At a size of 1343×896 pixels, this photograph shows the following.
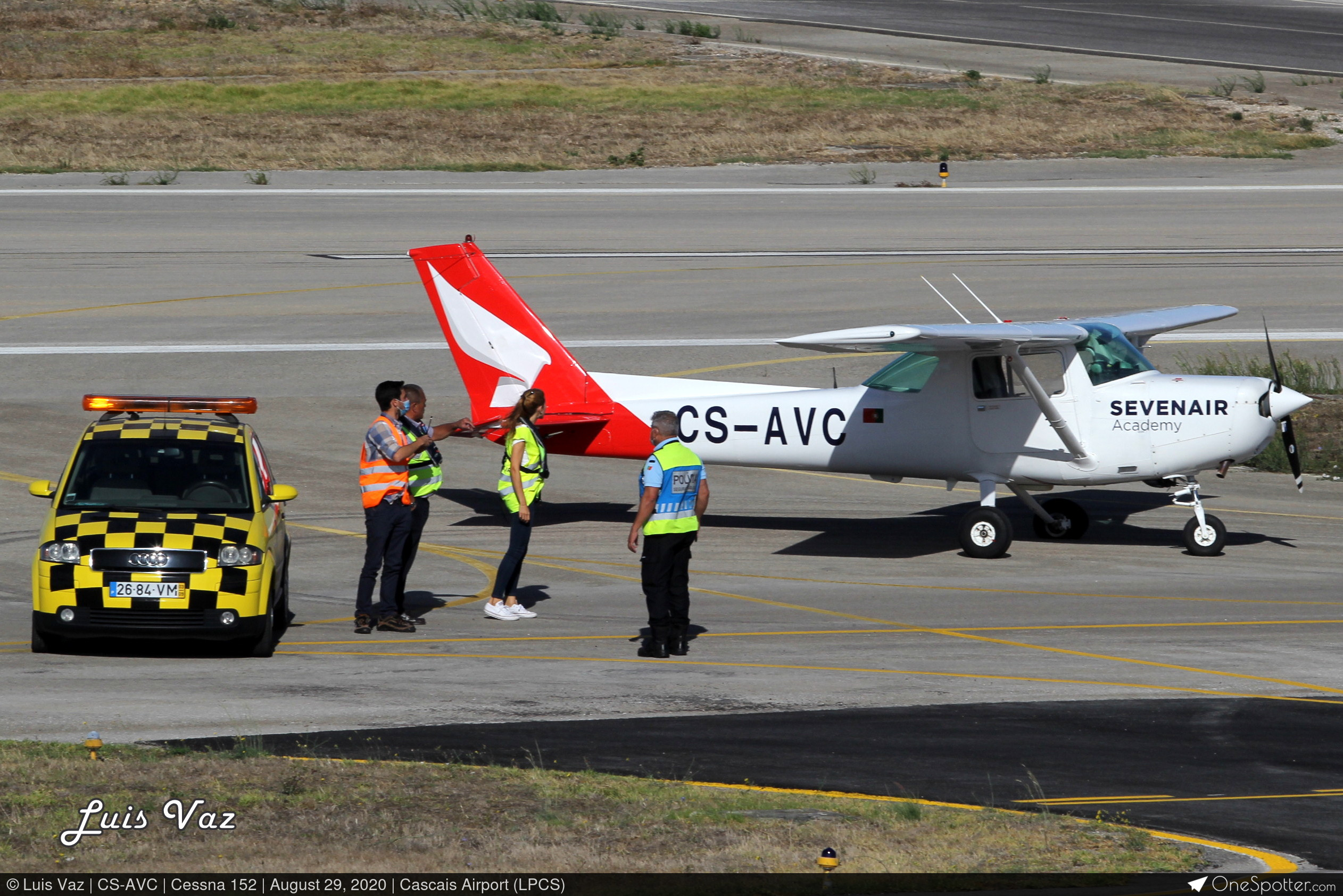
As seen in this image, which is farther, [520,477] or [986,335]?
[986,335]

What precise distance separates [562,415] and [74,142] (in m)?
28.4

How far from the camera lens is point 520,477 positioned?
1255 centimetres

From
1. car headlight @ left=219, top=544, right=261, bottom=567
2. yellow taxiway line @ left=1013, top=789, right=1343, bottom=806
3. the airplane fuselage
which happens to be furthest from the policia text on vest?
yellow taxiway line @ left=1013, top=789, right=1343, bottom=806

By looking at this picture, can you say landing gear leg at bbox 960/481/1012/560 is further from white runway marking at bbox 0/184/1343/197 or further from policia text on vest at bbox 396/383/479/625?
white runway marking at bbox 0/184/1343/197

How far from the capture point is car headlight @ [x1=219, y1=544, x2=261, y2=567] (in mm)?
11172

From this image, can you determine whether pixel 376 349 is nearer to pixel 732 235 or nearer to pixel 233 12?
pixel 732 235

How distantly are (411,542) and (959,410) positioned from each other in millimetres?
6645

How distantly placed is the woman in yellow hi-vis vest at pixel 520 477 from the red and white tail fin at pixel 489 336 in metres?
4.76

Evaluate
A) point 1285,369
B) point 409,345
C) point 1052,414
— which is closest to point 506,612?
point 1052,414

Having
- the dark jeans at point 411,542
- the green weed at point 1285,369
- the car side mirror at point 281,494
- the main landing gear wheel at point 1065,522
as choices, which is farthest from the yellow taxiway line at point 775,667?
the green weed at point 1285,369

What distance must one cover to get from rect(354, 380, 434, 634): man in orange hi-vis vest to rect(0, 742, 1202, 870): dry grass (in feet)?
13.6

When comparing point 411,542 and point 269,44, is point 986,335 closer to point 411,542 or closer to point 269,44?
point 411,542

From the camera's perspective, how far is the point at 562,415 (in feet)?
56.7

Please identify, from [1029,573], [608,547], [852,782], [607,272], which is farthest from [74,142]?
[852,782]
